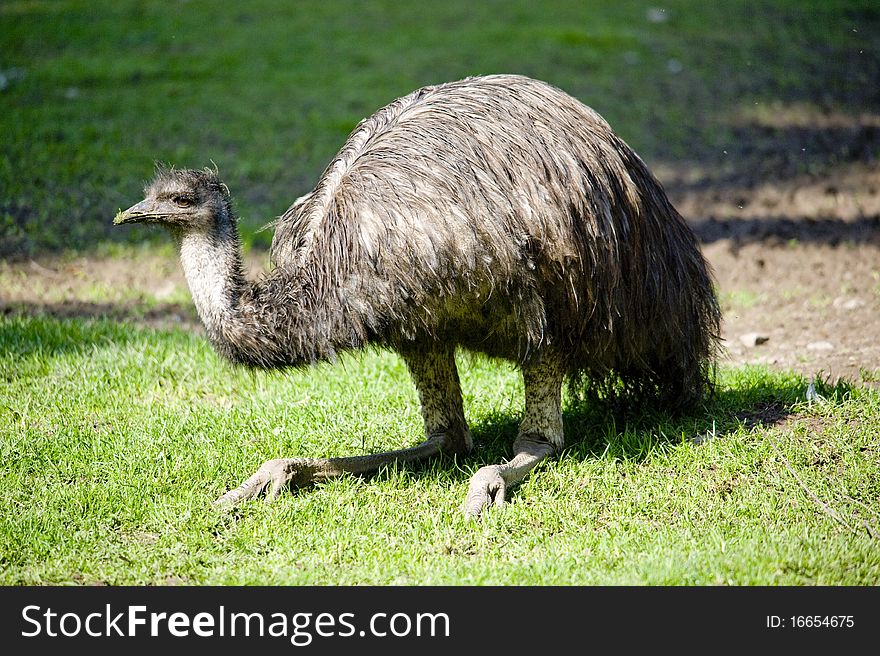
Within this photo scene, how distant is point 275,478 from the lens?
487 centimetres

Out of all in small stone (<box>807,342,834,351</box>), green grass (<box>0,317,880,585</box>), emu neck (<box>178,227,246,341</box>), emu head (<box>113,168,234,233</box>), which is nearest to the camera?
green grass (<box>0,317,880,585</box>)

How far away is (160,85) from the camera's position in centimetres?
1190

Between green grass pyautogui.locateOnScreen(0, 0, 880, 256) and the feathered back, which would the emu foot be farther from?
green grass pyautogui.locateOnScreen(0, 0, 880, 256)

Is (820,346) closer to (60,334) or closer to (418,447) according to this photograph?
(418,447)

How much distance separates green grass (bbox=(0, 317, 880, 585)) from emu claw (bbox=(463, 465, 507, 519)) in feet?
0.20

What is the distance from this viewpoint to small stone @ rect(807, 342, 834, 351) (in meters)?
6.41

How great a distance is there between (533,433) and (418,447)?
54cm

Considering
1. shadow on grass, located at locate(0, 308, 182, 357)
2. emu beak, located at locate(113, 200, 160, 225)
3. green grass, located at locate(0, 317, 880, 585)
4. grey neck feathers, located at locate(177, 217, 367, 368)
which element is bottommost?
green grass, located at locate(0, 317, 880, 585)

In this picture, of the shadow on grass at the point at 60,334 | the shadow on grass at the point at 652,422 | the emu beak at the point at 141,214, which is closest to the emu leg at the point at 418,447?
the shadow on grass at the point at 652,422

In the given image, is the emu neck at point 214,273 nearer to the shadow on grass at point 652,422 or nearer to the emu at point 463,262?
the emu at point 463,262

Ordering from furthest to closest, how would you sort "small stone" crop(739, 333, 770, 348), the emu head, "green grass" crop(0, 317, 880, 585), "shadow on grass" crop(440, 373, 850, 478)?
1. "small stone" crop(739, 333, 770, 348)
2. "shadow on grass" crop(440, 373, 850, 478)
3. the emu head
4. "green grass" crop(0, 317, 880, 585)

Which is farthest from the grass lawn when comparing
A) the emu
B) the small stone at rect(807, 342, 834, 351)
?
the small stone at rect(807, 342, 834, 351)

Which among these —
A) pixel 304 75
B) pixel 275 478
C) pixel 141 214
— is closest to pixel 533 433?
pixel 275 478

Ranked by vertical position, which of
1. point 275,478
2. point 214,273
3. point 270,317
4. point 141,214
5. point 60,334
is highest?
point 141,214
